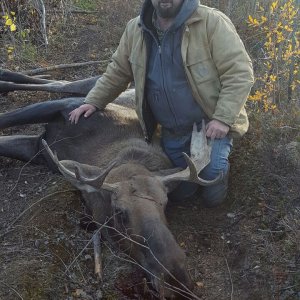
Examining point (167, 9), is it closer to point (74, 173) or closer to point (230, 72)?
point (230, 72)

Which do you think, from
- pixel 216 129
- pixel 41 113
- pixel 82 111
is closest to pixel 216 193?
pixel 216 129

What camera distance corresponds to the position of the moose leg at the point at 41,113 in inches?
235

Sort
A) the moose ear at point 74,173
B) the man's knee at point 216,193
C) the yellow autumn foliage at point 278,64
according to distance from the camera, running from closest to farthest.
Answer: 1. the moose ear at point 74,173
2. the man's knee at point 216,193
3. the yellow autumn foliage at point 278,64

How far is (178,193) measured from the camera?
201 inches

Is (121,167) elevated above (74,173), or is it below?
below

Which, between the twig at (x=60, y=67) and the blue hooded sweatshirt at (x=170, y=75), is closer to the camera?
the blue hooded sweatshirt at (x=170, y=75)

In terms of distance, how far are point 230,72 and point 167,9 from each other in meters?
0.73

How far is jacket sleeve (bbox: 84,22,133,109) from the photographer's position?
5.28 metres

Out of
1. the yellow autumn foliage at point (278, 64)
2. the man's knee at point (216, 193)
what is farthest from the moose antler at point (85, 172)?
the yellow autumn foliage at point (278, 64)

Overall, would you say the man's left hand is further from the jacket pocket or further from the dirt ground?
the dirt ground

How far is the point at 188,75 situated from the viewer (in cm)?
475

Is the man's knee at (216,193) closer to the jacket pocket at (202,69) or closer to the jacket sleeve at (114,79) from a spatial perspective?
the jacket pocket at (202,69)

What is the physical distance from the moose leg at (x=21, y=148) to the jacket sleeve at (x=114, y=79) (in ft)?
2.75

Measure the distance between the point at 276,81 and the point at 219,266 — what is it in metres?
2.58
